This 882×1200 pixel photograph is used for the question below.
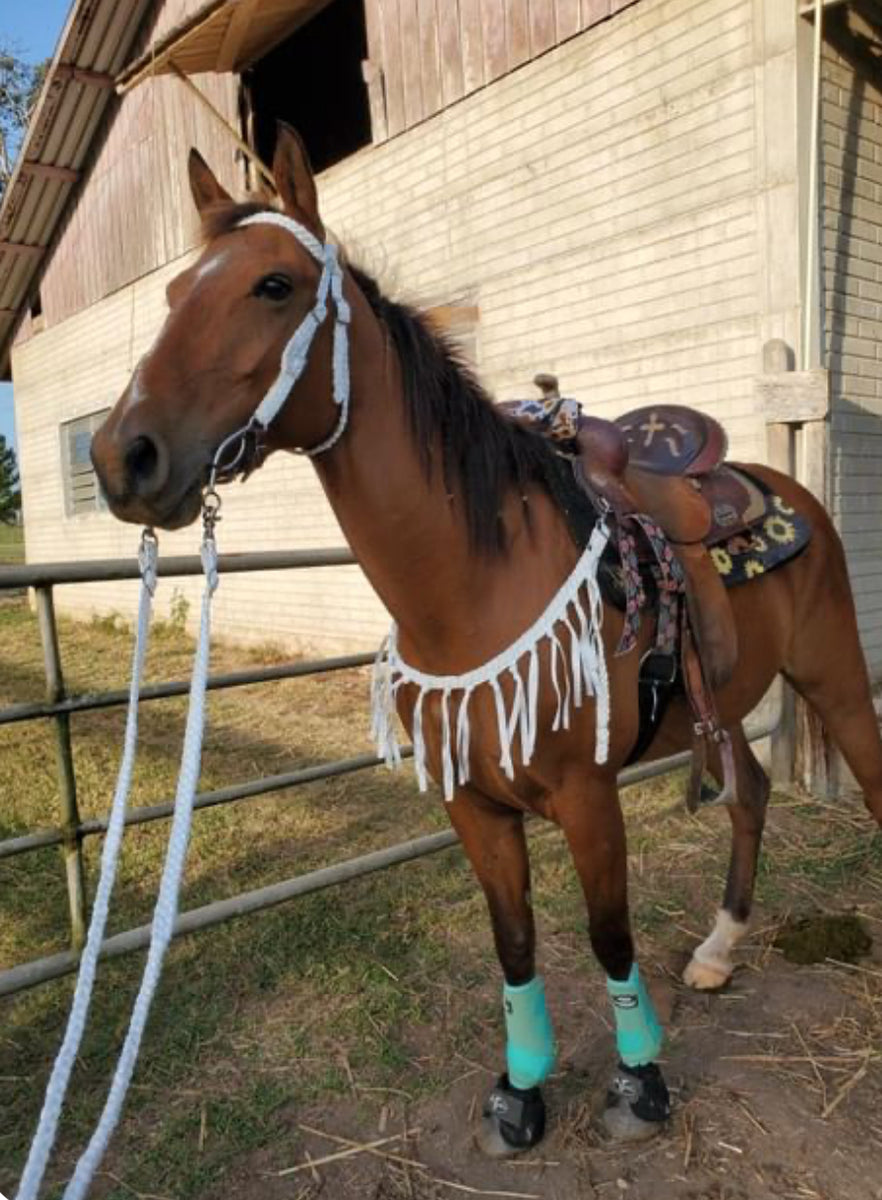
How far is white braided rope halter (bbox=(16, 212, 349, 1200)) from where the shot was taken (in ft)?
3.65

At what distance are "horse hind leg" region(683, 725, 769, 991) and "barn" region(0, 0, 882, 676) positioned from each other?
1.73 m

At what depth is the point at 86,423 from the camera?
11.1 meters

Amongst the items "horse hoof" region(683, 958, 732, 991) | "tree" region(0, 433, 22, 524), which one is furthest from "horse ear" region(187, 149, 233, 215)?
"tree" region(0, 433, 22, 524)

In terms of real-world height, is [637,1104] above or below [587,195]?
below

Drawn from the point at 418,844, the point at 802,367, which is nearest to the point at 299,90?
the point at 802,367

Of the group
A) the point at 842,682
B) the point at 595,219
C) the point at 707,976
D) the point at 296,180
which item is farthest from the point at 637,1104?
the point at 595,219

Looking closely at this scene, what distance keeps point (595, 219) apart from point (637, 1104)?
15.9 feet

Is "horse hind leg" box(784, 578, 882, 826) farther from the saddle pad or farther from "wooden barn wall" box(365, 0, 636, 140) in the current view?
"wooden barn wall" box(365, 0, 636, 140)

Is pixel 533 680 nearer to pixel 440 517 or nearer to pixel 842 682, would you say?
pixel 440 517

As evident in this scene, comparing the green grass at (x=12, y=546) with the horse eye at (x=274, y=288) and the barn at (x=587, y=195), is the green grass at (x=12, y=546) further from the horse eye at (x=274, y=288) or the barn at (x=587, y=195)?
the horse eye at (x=274, y=288)

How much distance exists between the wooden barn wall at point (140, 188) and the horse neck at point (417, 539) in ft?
23.2

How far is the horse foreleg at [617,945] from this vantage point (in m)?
1.84

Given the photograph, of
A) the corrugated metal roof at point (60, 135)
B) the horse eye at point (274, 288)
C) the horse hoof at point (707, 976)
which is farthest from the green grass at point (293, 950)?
the corrugated metal roof at point (60, 135)

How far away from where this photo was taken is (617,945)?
1968 millimetres
